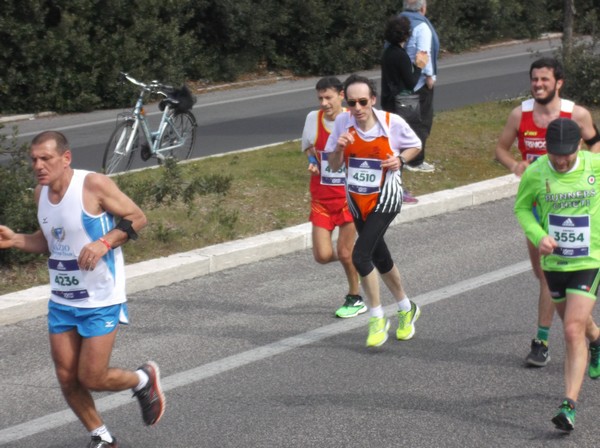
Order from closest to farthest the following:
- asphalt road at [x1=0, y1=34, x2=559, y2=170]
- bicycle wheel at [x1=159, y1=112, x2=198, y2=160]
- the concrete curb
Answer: the concrete curb → bicycle wheel at [x1=159, y1=112, x2=198, y2=160] → asphalt road at [x1=0, y1=34, x2=559, y2=170]

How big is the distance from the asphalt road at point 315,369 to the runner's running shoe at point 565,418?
84 mm

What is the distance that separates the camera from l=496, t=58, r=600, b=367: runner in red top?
7180mm

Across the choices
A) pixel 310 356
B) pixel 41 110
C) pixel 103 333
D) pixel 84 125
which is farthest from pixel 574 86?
pixel 103 333

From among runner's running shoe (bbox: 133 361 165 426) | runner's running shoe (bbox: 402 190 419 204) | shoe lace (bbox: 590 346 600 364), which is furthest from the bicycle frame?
runner's running shoe (bbox: 133 361 165 426)

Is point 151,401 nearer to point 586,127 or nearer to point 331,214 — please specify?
point 331,214

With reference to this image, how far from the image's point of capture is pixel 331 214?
8.70 metres

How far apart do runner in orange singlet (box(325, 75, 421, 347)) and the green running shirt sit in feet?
5.06

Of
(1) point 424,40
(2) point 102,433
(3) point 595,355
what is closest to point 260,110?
(1) point 424,40

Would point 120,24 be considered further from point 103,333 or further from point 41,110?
point 103,333

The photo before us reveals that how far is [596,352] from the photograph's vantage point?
7.02 metres

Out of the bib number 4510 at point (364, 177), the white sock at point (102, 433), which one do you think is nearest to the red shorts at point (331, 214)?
the bib number 4510 at point (364, 177)

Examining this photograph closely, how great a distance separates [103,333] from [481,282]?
14.5 feet

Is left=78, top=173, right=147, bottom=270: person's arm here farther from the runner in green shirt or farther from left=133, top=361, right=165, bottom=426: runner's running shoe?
the runner in green shirt

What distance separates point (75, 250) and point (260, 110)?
15801mm
